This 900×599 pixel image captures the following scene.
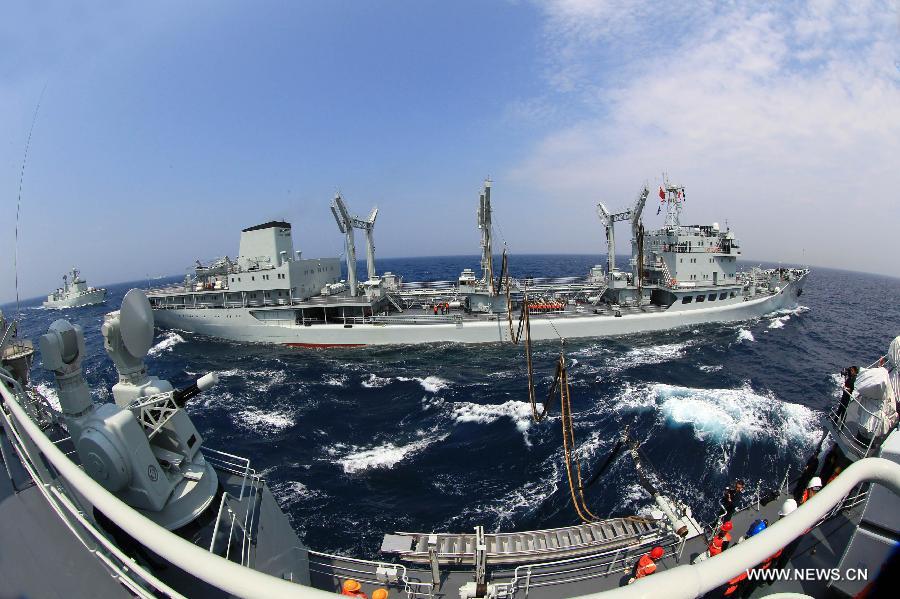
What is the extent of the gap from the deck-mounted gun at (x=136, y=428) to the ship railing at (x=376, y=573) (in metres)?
2.72

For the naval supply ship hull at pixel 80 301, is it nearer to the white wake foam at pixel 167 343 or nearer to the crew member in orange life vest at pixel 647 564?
the white wake foam at pixel 167 343

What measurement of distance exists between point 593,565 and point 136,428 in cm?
876

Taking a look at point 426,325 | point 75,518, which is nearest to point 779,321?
point 426,325

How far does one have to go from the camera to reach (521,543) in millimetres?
8508

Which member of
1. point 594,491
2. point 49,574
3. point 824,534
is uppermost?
point 49,574

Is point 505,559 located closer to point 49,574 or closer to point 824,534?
point 824,534

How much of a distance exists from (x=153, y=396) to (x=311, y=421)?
51.0 feet

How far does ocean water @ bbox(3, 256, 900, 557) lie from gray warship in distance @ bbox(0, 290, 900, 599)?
464cm

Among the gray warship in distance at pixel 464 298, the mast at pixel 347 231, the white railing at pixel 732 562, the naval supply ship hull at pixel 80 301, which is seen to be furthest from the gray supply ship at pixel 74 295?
the white railing at pixel 732 562

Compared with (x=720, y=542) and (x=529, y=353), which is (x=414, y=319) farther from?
(x=720, y=542)

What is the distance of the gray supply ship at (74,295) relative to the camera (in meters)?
79.8

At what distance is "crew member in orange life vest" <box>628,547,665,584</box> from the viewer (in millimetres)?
6938

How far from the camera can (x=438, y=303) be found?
4384cm

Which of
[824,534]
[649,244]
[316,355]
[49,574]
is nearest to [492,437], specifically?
[824,534]
